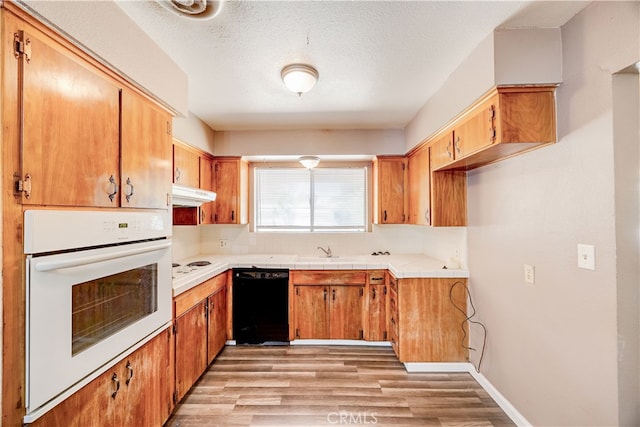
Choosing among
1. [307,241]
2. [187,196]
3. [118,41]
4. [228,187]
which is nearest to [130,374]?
[187,196]

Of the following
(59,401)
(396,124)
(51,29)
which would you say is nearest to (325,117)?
(396,124)

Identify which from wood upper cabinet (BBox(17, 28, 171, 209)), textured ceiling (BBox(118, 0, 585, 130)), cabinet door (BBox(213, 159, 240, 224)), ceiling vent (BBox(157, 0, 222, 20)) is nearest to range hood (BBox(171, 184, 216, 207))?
wood upper cabinet (BBox(17, 28, 171, 209))

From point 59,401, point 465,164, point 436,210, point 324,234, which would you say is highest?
point 465,164

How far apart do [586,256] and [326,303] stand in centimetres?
230

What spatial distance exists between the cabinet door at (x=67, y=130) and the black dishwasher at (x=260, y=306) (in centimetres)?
197

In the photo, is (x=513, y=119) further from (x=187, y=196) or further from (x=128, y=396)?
(x=128, y=396)

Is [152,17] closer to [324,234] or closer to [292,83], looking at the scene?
[292,83]

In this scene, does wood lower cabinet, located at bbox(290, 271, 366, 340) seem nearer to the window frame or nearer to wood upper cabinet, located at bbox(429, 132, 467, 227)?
the window frame

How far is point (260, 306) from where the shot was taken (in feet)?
10.3

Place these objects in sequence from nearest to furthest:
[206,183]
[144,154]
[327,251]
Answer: [144,154]
[206,183]
[327,251]

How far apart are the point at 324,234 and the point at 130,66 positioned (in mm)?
2822

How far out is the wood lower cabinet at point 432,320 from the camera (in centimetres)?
265

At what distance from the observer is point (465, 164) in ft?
7.79

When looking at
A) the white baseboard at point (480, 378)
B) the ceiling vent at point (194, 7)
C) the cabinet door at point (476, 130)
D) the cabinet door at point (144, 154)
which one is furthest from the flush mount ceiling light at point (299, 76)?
the white baseboard at point (480, 378)
